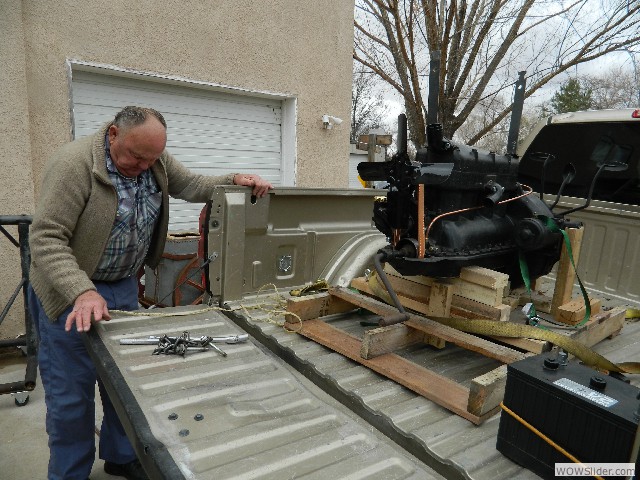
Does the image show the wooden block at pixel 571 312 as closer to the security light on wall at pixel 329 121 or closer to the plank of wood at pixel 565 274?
the plank of wood at pixel 565 274

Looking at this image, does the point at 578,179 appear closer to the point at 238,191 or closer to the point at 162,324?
the point at 238,191

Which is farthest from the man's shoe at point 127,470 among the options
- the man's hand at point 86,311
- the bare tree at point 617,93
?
the bare tree at point 617,93

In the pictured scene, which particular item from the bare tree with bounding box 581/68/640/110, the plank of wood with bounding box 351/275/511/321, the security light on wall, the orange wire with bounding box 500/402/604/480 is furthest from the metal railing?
the bare tree with bounding box 581/68/640/110

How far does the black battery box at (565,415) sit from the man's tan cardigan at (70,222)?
1.92m

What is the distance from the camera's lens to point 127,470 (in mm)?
3049

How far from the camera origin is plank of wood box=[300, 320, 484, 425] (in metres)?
1.87

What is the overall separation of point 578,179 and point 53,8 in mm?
5503

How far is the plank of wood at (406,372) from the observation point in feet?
6.15

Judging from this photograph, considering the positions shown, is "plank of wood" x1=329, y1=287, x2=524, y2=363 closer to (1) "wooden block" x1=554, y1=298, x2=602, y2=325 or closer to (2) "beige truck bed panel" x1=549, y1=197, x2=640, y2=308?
(1) "wooden block" x1=554, y1=298, x2=602, y2=325

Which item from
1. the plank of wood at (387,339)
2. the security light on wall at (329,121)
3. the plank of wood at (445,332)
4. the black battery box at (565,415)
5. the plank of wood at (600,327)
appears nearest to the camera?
the black battery box at (565,415)

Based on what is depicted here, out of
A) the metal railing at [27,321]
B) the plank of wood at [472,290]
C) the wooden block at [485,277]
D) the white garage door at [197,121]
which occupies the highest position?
the white garage door at [197,121]

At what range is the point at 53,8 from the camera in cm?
491

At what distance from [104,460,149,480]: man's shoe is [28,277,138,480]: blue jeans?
1.12ft

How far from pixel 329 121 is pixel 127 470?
592cm
